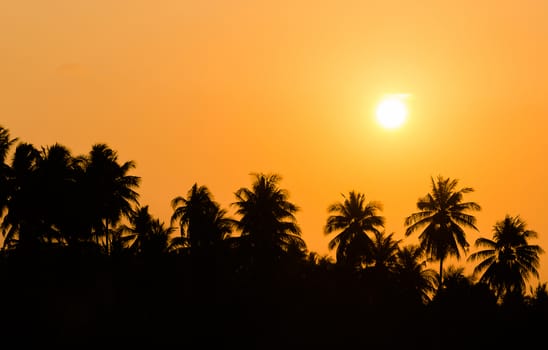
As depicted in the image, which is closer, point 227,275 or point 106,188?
point 227,275

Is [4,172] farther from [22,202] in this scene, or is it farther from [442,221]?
[442,221]

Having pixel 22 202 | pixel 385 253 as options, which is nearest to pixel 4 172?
pixel 22 202

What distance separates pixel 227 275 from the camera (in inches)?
2381

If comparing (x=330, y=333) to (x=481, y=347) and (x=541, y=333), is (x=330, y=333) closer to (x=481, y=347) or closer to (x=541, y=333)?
(x=481, y=347)

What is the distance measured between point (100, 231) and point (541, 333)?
114ft

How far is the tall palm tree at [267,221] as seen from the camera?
7469 centimetres

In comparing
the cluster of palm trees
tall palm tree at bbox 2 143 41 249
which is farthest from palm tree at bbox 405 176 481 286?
tall palm tree at bbox 2 143 41 249

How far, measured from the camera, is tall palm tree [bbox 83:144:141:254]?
76.8 m

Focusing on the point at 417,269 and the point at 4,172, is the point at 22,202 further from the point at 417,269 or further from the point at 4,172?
the point at 417,269

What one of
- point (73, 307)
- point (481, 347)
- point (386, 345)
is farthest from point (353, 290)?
point (73, 307)

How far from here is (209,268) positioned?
2327 inches

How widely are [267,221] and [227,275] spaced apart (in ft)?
52.3

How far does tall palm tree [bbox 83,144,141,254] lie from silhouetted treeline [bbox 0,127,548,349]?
139mm

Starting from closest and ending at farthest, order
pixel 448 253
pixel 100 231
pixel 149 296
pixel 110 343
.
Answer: pixel 110 343, pixel 149 296, pixel 100 231, pixel 448 253
